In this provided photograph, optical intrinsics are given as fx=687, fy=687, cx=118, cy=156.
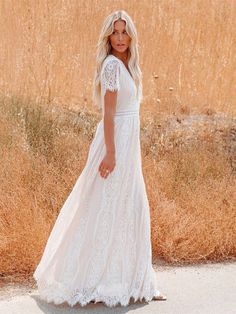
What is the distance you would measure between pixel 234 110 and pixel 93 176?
378cm

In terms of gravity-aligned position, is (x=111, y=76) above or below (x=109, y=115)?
above

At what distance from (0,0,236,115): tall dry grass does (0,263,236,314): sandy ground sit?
9.00 feet

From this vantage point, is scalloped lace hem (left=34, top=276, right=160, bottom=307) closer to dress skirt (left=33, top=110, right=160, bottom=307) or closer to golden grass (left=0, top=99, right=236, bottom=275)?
dress skirt (left=33, top=110, right=160, bottom=307)

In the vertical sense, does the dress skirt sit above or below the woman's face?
below

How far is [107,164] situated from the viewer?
336 centimetres

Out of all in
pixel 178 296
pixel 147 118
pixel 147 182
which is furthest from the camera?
pixel 147 118

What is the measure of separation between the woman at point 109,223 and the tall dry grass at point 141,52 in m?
3.01

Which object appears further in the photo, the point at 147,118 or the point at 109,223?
the point at 147,118

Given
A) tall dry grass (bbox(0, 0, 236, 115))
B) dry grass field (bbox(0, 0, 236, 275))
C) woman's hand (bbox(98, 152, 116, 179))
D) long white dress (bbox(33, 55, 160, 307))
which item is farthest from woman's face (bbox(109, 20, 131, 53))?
tall dry grass (bbox(0, 0, 236, 115))

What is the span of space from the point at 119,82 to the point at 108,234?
76cm

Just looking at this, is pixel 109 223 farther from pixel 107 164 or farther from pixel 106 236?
pixel 107 164

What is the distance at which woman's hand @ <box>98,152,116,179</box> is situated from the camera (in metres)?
3.35

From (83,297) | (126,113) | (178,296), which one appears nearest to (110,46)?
(126,113)

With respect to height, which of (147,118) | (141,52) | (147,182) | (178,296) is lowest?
(178,296)
